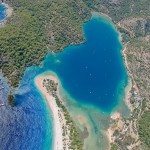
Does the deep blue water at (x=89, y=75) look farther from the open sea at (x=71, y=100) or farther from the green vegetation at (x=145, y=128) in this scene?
the green vegetation at (x=145, y=128)

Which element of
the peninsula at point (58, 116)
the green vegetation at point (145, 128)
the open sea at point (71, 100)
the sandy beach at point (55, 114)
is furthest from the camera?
the green vegetation at point (145, 128)

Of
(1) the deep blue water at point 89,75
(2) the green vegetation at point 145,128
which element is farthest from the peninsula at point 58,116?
(2) the green vegetation at point 145,128

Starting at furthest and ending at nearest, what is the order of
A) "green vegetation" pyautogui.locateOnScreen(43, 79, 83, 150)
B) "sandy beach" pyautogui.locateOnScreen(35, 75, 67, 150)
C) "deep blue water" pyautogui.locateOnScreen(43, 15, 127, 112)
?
1. "deep blue water" pyautogui.locateOnScreen(43, 15, 127, 112)
2. "sandy beach" pyautogui.locateOnScreen(35, 75, 67, 150)
3. "green vegetation" pyautogui.locateOnScreen(43, 79, 83, 150)

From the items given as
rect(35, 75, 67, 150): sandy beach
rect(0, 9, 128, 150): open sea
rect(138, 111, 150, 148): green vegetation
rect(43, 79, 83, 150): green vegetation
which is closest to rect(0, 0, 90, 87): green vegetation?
rect(0, 9, 128, 150): open sea

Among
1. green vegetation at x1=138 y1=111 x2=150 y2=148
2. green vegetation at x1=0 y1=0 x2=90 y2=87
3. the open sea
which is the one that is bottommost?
green vegetation at x1=138 y1=111 x2=150 y2=148

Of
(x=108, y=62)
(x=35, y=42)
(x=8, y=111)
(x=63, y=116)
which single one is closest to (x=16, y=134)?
(x=8, y=111)

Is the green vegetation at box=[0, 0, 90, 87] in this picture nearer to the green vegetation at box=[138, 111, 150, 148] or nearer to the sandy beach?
the sandy beach
